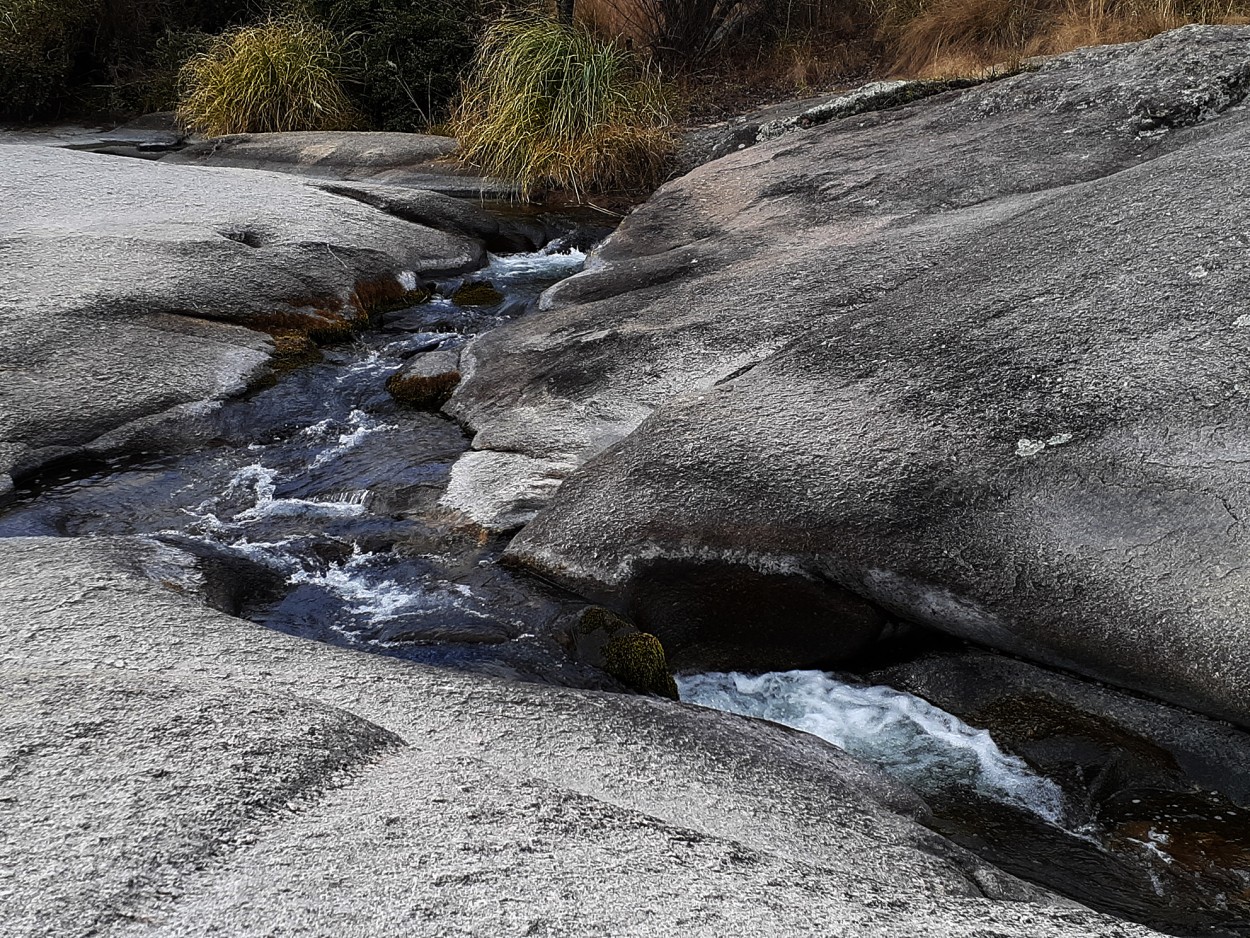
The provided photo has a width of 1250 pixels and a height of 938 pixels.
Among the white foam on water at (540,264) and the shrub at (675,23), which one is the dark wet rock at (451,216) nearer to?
the white foam on water at (540,264)

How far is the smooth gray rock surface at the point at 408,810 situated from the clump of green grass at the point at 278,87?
10657 mm

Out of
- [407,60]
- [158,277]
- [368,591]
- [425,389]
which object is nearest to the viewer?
[368,591]

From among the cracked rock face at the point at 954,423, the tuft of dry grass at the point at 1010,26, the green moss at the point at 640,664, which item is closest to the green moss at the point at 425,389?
the cracked rock face at the point at 954,423

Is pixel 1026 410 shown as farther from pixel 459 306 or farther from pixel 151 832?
pixel 459 306

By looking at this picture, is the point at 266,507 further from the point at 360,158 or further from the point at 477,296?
the point at 360,158

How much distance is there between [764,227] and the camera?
7.03 metres

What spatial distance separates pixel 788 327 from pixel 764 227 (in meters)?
1.95

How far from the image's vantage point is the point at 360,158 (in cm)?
1115

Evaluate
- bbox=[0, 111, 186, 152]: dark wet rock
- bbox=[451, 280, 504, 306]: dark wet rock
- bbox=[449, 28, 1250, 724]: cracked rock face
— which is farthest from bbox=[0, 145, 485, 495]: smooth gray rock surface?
bbox=[0, 111, 186, 152]: dark wet rock

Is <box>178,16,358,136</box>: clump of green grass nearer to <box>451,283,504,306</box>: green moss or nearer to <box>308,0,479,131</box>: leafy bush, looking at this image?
<box>308,0,479,131</box>: leafy bush

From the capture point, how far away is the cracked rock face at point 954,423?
138 inches

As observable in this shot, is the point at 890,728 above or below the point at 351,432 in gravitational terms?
below

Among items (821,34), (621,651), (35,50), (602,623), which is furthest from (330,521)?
(35,50)

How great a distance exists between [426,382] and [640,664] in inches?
116
